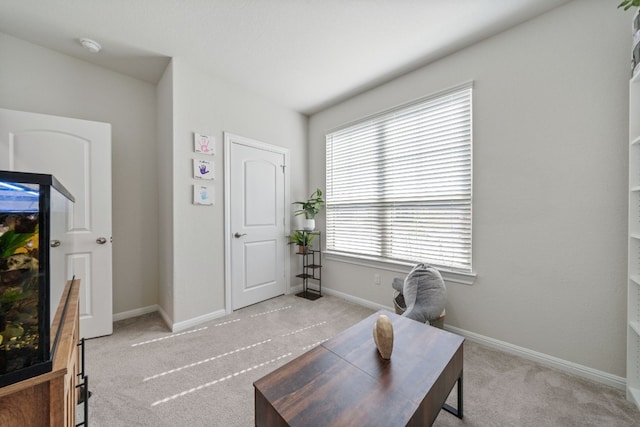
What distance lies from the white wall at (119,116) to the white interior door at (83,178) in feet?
0.97

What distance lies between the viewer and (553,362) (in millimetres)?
1883

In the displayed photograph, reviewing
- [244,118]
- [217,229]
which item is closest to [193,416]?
[217,229]

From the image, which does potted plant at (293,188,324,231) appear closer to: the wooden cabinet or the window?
the window

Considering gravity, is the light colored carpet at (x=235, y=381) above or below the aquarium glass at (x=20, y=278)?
below

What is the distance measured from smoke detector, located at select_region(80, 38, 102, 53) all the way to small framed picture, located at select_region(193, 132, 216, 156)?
104cm

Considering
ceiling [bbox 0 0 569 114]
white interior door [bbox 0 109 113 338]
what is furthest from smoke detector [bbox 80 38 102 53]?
white interior door [bbox 0 109 113 338]

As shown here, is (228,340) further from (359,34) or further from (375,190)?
(359,34)

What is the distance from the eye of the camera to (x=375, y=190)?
303 cm

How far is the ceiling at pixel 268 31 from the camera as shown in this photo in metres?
1.85

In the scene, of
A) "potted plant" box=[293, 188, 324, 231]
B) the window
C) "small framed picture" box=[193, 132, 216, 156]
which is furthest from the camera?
"potted plant" box=[293, 188, 324, 231]

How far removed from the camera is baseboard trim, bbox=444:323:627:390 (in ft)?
5.50

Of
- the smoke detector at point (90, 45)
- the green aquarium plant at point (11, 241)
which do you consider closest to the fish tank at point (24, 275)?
the green aquarium plant at point (11, 241)

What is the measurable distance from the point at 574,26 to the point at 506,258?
1.77 metres

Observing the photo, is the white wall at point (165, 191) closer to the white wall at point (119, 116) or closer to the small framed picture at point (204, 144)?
the white wall at point (119, 116)
